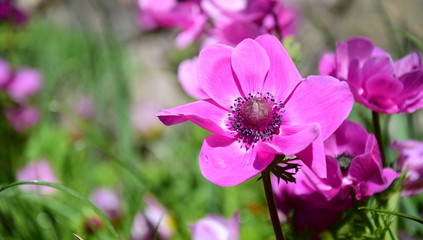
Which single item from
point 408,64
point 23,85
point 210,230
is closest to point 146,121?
point 23,85

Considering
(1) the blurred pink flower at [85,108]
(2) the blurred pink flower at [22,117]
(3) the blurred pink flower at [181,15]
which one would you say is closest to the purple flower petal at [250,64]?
(3) the blurred pink flower at [181,15]

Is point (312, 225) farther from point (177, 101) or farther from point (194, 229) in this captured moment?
point (177, 101)

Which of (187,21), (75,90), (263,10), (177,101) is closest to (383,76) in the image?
(263,10)

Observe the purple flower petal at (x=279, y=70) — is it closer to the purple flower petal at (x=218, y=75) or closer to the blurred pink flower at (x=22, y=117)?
the purple flower petal at (x=218, y=75)

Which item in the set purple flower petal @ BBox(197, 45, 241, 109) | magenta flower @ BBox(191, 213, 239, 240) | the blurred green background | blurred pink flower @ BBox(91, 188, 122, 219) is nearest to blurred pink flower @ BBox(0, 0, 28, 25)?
the blurred green background

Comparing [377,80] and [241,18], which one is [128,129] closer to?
[241,18]
